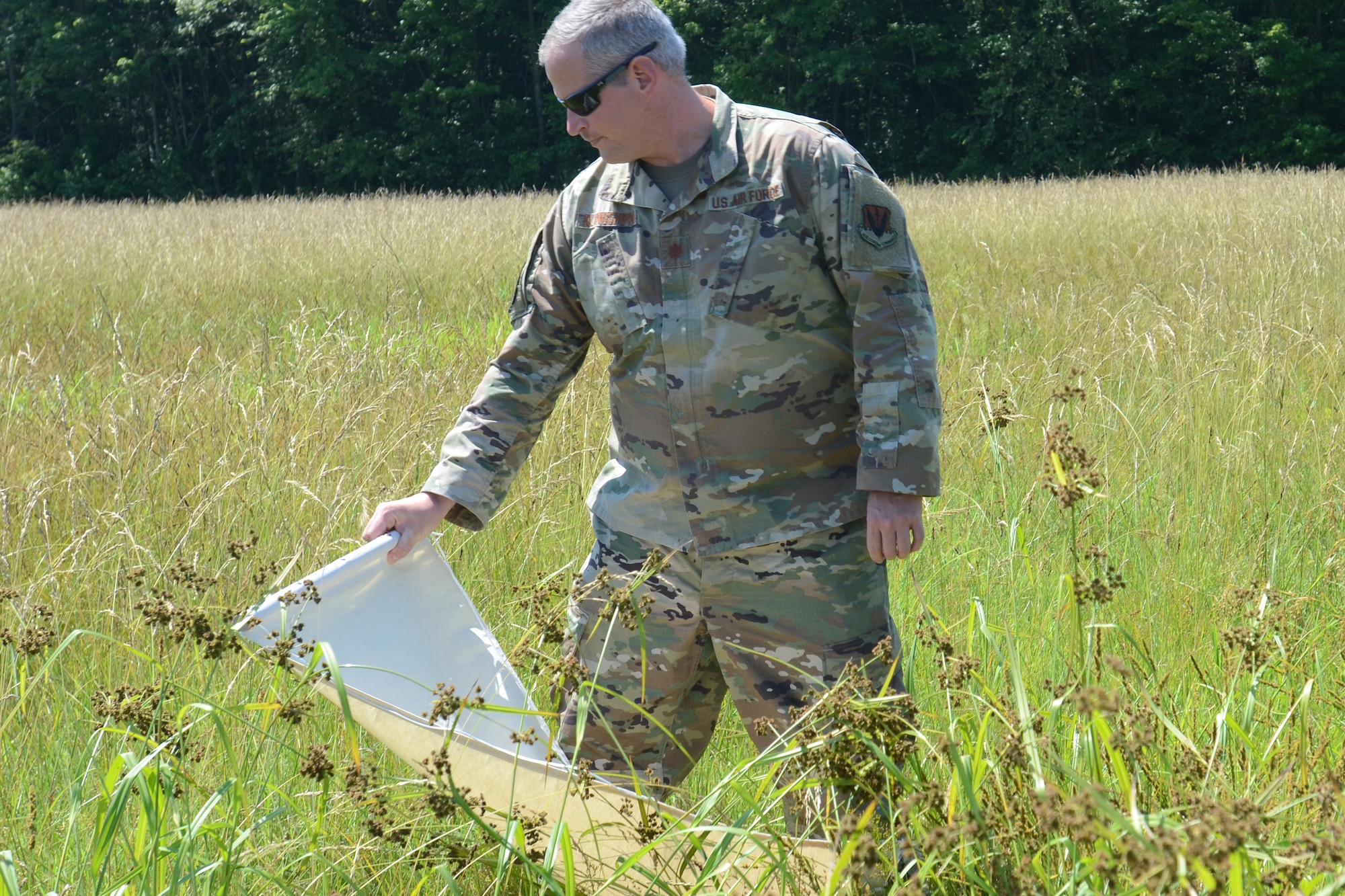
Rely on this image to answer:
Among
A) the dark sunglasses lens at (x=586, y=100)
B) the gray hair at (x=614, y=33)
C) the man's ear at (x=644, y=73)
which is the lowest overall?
the dark sunglasses lens at (x=586, y=100)

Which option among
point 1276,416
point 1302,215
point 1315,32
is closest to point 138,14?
point 1315,32

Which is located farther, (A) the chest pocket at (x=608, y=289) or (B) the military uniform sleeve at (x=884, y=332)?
(A) the chest pocket at (x=608, y=289)

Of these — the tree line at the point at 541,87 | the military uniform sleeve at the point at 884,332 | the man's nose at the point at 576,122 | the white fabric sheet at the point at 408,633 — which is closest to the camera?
the white fabric sheet at the point at 408,633

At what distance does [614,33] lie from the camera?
6.57ft

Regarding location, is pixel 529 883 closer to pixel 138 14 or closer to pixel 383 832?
pixel 383 832

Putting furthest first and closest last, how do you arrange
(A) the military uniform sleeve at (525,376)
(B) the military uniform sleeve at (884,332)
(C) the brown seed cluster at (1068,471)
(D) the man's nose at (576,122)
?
1. (A) the military uniform sleeve at (525,376)
2. (D) the man's nose at (576,122)
3. (B) the military uniform sleeve at (884,332)
4. (C) the brown seed cluster at (1068,471)

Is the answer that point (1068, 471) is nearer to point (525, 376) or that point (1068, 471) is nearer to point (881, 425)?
point (881, 425)

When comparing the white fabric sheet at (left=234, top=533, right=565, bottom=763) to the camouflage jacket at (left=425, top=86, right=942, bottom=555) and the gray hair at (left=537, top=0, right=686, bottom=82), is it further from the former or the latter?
the gray hair at (left=537, top=0, right=686, bottom=82)

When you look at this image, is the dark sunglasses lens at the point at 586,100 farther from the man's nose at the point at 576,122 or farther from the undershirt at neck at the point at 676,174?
the undershirt at neck at the point at 676,174

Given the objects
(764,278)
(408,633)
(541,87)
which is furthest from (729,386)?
(541,87)

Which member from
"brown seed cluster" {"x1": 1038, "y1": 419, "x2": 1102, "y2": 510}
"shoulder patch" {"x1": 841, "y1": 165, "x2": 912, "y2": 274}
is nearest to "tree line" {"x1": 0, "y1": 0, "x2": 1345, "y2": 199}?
"shoulder patch" {"x1": 841, "y1": 165, "x2": 912, "y2": 274}

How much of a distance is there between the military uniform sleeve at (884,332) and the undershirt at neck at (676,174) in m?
0.23

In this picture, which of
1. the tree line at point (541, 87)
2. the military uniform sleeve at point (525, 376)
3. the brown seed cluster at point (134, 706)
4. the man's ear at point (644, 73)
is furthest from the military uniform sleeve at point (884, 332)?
the tree line at point (541, 87)

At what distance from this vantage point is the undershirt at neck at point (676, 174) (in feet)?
6.89
